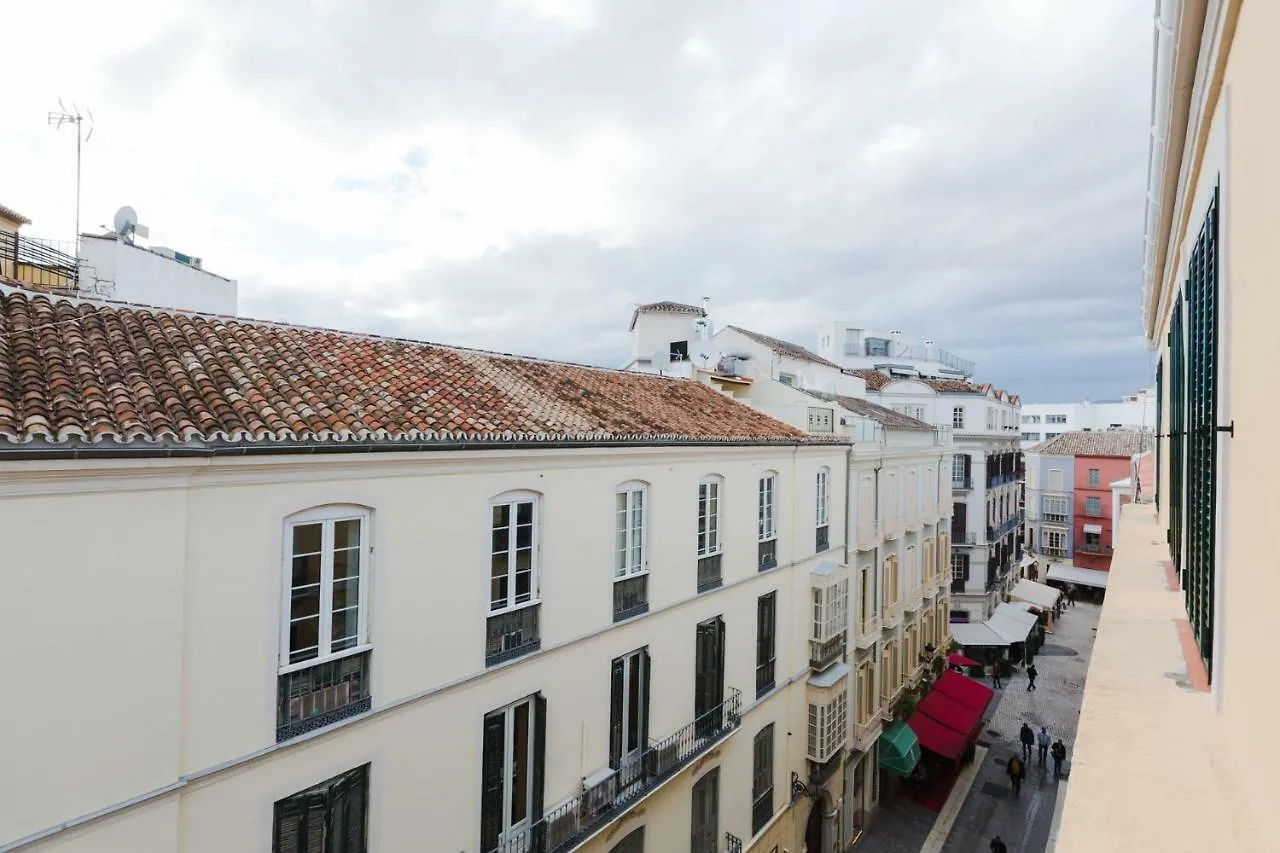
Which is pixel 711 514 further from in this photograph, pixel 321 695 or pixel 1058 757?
pixel 1058 757

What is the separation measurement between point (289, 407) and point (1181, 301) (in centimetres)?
934

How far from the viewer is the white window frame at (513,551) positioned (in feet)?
34.4

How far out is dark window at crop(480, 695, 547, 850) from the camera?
10.6 metres

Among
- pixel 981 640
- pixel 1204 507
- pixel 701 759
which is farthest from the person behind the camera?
pixel 981 640

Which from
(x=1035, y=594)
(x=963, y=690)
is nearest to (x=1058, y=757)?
(x=963, y=690)

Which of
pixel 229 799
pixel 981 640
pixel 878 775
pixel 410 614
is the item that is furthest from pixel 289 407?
pixel 981 640

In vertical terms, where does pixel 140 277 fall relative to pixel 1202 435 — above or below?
above

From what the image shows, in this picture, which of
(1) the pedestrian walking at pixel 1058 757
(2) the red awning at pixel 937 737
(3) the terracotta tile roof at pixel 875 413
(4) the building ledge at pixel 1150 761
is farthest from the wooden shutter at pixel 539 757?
(1) the pedestrian walking at pixel 1058 757

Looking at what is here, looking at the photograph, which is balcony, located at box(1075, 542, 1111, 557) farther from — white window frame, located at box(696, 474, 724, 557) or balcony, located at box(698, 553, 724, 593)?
white window frame, located at box(696, 474, 724, 557)

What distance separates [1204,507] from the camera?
3.94 metres

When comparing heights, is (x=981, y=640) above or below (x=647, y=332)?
below

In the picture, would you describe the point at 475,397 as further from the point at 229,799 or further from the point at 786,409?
the point at 786,409

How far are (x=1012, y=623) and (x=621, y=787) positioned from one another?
97.9 feet

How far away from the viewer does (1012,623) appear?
115 ft
